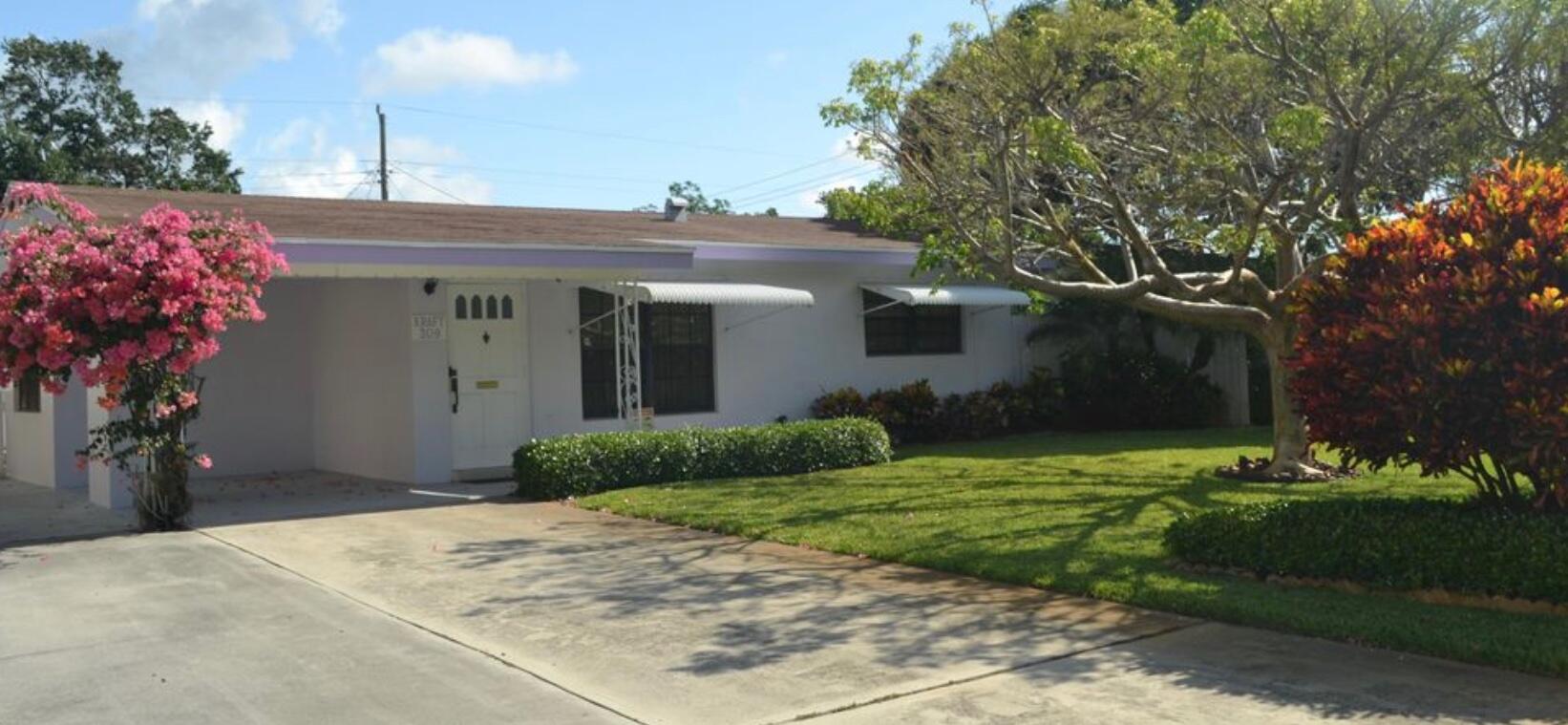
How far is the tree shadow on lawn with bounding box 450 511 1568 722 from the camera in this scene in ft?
20.1

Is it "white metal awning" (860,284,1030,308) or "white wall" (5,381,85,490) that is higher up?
"white metal awning" (860,284,1030,308)

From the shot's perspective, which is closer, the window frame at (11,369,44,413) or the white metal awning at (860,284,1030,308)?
the window frame at (11,369,44,413)

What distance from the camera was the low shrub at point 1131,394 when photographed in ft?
68.3

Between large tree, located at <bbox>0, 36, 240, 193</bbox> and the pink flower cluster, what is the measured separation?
3090cm

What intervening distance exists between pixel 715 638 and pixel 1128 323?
50.5 feet

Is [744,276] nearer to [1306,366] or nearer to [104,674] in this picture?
[1306,366]

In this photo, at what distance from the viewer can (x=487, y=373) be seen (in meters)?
16.2

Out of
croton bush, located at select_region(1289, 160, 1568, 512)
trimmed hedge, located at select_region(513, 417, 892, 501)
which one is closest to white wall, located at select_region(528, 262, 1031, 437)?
trimmed hedge, located at select_region(513, 417, 892, 501)

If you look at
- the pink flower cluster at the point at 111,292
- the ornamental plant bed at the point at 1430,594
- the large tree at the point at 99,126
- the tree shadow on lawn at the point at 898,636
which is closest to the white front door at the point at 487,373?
the pink flower cluster at the point at 111,292

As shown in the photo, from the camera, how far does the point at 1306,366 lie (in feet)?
27.3

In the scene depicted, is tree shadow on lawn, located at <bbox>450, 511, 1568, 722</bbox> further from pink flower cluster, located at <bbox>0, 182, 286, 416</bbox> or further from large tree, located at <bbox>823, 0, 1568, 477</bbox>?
large tree, located at <bbox>823, 0, 1568, 477</bbox>

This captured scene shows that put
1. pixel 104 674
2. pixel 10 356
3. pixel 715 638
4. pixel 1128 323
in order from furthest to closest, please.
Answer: pixel 1128 323 < pixel 10 356 < pixel 715 638 < pixel 104 674

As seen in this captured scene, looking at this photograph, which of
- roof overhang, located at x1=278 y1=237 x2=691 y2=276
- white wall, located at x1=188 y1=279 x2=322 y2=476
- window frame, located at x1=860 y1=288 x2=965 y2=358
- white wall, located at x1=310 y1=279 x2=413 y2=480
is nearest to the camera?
roof overhang, located at x1=278 y1=237 x2=691 y2=276

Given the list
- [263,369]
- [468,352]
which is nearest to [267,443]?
[263,369]
